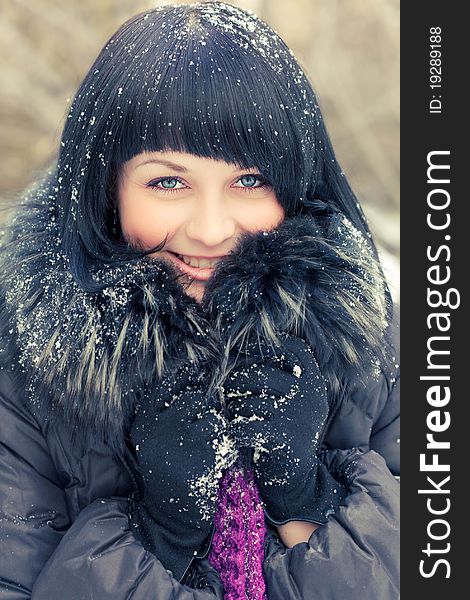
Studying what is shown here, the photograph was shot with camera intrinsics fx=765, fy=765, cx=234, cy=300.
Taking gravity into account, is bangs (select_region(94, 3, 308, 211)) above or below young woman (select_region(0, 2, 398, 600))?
above

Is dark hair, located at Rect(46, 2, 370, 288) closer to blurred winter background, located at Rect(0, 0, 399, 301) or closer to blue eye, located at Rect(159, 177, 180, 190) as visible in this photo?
blue eye, located at Rect(159, 177, 180, 190)

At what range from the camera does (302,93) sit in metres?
1.23

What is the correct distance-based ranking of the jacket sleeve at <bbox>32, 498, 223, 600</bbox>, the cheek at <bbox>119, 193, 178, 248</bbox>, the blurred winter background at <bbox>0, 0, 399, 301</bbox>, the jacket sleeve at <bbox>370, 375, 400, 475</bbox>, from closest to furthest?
the jacket sleeve at <bbox>32, 498, 223, 600</bbox> → the cheek at <bbox>119, 193, 178, 248</bbox> → the jacket sleeve at <bbox>370, 375, 400, 475</bbox> → the blurred winter background at <bbox>0, 0, 399, 301</bbox>

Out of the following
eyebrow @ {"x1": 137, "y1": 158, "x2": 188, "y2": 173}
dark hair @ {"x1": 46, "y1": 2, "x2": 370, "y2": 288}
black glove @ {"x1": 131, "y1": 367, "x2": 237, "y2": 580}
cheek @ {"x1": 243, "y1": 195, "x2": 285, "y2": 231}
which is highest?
dark hair @ {"x1": 46, "y1": 2, "x2": 370, "y2": 288}

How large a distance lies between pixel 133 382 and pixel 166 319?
4.3 inches

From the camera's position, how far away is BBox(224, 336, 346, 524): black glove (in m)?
1.13

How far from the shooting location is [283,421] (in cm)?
113

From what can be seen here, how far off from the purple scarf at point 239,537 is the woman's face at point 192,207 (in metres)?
0.30

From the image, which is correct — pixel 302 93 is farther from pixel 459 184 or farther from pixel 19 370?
pixel 19 370

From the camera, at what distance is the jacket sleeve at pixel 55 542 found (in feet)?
3.59

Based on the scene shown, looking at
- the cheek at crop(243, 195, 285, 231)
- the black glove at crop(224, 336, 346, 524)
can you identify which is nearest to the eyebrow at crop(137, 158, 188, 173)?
the cheek at crop(243, 195, 285, 231)

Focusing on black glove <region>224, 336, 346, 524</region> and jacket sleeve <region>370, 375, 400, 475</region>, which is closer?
black glove <region>224, 336, 346, 524</region>

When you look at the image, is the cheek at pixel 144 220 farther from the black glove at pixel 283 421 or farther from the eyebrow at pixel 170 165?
the black glove at pixel 283 421

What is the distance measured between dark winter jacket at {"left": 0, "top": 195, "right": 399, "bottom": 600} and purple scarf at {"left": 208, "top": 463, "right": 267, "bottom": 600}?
22 millimetres
